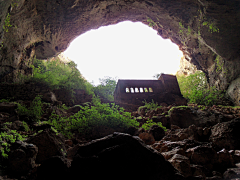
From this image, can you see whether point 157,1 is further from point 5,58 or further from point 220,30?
point 5,58

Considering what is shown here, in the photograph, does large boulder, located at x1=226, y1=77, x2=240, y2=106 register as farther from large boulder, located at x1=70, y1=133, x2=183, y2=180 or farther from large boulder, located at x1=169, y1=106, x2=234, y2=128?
large boulder, located at x1=70, y1=133, x2=183, y2=180

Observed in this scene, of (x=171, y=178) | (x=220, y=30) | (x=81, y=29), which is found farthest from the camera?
(x=81, y=29)

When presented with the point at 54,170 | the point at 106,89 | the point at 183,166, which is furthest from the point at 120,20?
the point at 54,170

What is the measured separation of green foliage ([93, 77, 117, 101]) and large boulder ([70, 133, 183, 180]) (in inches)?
538

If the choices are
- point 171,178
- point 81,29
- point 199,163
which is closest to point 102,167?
point 171,178

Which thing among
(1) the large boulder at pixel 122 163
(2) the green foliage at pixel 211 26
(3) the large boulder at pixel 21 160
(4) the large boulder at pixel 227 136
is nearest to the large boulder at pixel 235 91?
(2) the green foliage at pixel 211 26

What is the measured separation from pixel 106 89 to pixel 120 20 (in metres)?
7.67

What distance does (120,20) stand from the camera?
13883mm

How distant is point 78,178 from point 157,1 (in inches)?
420

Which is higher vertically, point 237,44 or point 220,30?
point 220,30

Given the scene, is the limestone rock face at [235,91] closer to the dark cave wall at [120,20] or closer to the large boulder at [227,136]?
the dark cave wall at [120,20]

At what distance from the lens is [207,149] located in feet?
7.23

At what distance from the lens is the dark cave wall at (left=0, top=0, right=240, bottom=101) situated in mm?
8008

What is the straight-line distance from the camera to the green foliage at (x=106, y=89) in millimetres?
15567
